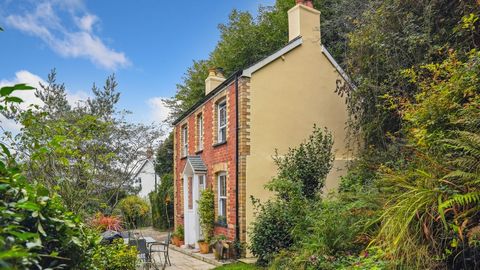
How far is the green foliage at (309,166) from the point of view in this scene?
32.3ft

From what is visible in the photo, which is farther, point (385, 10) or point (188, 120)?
point (188, 120)

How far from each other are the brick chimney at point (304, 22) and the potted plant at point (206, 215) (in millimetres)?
A: 5713

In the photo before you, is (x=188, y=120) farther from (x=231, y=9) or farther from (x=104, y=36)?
(x=231, y=9)

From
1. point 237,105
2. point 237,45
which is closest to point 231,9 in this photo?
point 237,45

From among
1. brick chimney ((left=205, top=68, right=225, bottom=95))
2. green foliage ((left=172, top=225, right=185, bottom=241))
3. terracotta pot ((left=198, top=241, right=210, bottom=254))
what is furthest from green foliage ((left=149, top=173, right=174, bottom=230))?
terracotta pot ((left=198, top=241, right=210, bottom=254))

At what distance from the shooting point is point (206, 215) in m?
12.2

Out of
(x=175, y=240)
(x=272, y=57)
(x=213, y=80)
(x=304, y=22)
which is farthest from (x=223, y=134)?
(x=175, y=240)

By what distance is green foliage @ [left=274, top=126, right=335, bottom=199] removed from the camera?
9836 millimetres

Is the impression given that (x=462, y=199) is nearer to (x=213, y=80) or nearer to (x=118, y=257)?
(x=118, y=257)

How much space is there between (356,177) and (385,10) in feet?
14.2

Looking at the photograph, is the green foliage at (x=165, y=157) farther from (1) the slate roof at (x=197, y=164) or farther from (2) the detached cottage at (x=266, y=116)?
(2) the detached cottage at (x=266, y=116)

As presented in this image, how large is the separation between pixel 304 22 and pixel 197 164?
5928 mm

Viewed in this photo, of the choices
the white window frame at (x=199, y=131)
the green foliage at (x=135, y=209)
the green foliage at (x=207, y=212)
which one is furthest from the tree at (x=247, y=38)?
the green foliage at (x=207, y=212)

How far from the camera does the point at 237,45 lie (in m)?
20.9
